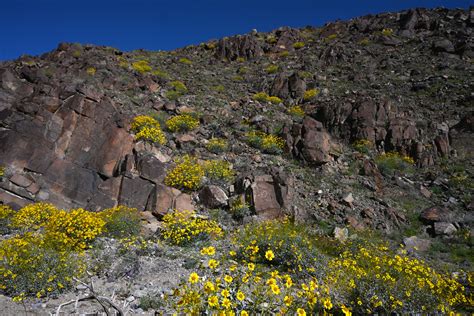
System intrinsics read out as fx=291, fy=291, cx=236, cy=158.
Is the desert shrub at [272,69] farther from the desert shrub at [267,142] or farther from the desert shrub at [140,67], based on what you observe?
the desert shrub at [267,142]

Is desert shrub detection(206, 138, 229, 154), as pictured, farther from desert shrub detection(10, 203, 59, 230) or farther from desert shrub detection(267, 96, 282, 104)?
desert shrub detection(267, 96, 282, 104)

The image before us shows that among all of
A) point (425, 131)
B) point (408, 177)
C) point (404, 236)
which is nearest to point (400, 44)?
point (425, 131)

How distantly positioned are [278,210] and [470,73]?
63.2 ft

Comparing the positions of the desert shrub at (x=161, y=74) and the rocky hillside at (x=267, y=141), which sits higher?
the desert shrub at (x=161, y=74)

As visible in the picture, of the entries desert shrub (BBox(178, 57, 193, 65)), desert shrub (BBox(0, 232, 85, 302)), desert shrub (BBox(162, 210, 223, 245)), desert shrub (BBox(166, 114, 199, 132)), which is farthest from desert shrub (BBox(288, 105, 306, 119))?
desert shrub (BBox(0, 232, 85, 302))

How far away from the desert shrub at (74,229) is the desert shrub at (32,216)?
24.1 inches

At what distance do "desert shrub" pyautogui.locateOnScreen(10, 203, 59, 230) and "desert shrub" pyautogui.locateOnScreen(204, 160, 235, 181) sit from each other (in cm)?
516

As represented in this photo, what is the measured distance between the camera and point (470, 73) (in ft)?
65.0

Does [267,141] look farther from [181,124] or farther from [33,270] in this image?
[33,270]

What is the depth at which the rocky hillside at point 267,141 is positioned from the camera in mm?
9664

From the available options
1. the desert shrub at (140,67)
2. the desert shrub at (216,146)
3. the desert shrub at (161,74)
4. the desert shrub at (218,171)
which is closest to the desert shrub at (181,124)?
the desert shrub at (216,146)

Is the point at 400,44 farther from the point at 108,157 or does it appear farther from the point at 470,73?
the point at 108,157

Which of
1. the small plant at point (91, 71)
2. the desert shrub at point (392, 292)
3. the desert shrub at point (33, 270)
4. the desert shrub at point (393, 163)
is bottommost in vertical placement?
the desert shrub at point (33, 270)

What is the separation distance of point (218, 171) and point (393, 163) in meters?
8.12
